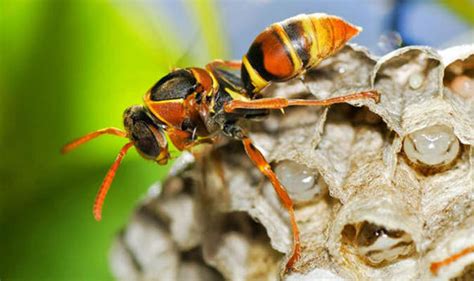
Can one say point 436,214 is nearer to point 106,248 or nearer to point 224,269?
point 224,269

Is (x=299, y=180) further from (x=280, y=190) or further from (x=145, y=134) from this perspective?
(x=145, y=134)

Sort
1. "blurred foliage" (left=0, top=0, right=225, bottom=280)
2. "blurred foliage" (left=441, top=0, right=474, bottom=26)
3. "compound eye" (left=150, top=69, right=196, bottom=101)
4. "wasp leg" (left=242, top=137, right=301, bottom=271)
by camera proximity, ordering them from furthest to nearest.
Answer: "blurred foliage" (left=441, top=0, right=474, bottom=26), "blurred foliage" (left=0, top=0, right=225, bottom=280), "compound eye" (left=150, top=69, right=196, bottom=101), "wasp leg" (left=242, top=137, right=301, bottom=271)

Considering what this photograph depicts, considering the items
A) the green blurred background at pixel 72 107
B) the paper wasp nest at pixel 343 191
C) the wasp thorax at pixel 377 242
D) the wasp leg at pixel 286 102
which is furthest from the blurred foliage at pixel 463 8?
the wasp thorax at pixel 377 242

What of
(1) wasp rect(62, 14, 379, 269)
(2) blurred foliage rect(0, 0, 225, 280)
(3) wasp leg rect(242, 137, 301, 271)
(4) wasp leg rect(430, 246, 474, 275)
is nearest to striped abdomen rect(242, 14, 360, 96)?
(1) wasp rect(62, 14, 379, 269)

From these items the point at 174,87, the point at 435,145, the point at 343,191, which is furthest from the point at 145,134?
the point at 435,145

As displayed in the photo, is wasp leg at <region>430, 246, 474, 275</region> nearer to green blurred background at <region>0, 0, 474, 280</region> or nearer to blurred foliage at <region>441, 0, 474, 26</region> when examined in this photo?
green blurred background at <region>0, 0, 474, 280</region>

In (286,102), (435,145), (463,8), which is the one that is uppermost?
(286,102)

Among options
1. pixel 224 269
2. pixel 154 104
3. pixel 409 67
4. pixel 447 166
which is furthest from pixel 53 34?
pixel 447 166
